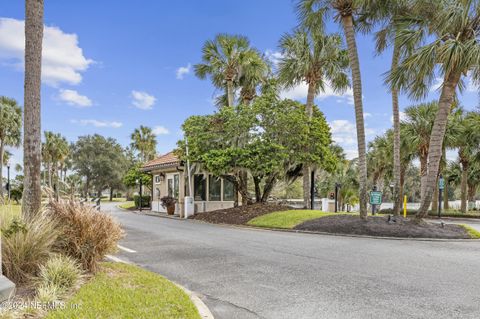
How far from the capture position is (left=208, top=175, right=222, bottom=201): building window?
→ 21.1m

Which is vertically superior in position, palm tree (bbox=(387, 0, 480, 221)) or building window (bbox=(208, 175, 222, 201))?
palm tree (bbox=(387, 0, 480, 221))

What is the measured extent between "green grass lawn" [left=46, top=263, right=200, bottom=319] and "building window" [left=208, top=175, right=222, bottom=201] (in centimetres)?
1571

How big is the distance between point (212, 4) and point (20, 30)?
8702 mm

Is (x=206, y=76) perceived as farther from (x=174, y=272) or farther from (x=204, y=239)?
(x=174, y=272)

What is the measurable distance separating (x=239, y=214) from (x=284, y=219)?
3.20m

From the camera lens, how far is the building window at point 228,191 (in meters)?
21.8

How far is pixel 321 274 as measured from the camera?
6.19m

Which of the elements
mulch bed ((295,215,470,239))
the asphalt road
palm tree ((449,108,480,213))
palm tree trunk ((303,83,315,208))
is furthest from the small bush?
palm tree ((449,108,480,213))

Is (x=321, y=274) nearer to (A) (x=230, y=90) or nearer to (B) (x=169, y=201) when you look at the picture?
(A) (x=230, y=90)

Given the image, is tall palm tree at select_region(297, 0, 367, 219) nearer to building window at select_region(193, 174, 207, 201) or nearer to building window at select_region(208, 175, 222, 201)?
building window at select_region(208, 175, 222, 201)

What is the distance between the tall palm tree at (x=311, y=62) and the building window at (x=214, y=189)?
6.04m

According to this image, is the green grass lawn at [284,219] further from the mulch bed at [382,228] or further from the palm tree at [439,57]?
the palm tree at [439,57]

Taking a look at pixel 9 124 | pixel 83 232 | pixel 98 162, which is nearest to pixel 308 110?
pixel 83 232

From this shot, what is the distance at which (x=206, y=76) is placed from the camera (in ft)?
66.2
